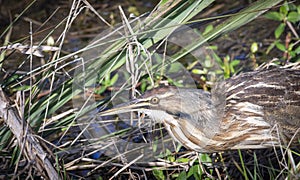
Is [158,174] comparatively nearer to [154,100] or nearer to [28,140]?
[154,100]

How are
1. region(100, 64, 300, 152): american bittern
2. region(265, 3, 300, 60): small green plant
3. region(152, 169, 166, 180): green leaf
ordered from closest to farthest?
region(100, 64, 300, 152): american bittern, region(152, 169, 166, 180): green leaf, region(265, 3, 300, 60): small green plant

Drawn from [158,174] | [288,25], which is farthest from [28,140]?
[288,25]

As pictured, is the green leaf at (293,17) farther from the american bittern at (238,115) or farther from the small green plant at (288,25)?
the american bittern at (238,115)

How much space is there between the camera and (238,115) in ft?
8.66

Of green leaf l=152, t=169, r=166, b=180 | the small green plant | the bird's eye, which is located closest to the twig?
the bird's eye

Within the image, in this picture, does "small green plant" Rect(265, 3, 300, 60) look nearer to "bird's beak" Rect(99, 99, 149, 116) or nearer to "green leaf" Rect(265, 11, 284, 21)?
"green leaf" Rect(265, 11, 284, 21)

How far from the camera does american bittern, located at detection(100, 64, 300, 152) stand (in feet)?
8.50

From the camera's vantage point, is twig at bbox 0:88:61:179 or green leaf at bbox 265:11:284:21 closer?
twig at bbox 0:88:61:179

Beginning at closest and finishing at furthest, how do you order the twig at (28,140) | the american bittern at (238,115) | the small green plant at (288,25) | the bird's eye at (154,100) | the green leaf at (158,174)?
the twig at (28,140)
the bird's eye at (154,100)
the american bittern at (238,115)
the green leaf at (158,174)
the small green plant at (288,25)

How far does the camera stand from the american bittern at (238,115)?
259 centimetres

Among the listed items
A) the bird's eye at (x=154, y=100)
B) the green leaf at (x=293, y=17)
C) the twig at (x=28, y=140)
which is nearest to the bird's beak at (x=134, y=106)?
the bird's eye at (x=154, y=100)

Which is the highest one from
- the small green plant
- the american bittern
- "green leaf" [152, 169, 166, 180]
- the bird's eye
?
the small green plant

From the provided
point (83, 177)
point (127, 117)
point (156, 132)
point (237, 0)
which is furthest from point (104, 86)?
point (237, 0)

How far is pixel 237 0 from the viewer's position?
4516 mm
